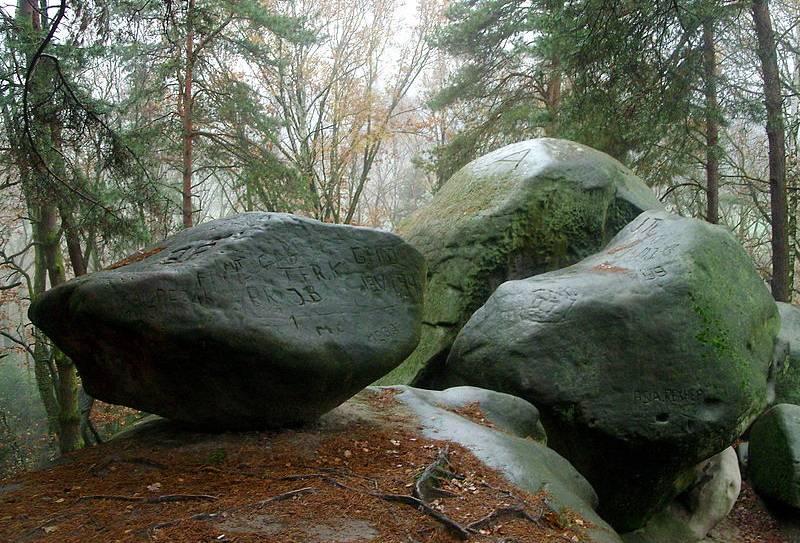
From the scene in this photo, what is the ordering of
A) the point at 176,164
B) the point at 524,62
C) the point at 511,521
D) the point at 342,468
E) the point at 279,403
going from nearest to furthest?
the point at 511,521 → the point at 342,468 → the point at 279,403 → the point at 176,164 → the point at 524,62

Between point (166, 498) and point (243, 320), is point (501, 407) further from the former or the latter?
point (166, 498)

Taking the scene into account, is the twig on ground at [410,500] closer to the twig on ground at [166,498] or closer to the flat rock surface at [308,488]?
the flat rock surface at [308,488]

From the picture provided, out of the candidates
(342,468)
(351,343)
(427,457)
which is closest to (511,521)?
(427,457)

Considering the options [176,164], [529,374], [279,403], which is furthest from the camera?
[176,164]

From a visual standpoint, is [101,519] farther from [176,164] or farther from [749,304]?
[176,164]

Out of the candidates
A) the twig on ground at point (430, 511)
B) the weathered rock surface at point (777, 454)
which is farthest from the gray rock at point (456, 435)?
the weathered rock surface at point (777, 454)

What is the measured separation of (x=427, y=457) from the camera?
3.78 m

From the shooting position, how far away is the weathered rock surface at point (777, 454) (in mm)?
6738

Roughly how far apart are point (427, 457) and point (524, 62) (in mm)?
13049

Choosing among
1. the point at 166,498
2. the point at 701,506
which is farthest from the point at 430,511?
the point at 701,506

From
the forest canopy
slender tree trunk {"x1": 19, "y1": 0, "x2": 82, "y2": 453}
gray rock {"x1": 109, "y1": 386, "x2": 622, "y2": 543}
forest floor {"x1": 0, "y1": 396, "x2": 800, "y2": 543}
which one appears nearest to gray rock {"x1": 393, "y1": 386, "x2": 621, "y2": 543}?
gray rock {"x1": 109, "y1": 386, "x2": 622, "y2": 543}

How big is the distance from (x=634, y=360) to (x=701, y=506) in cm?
233

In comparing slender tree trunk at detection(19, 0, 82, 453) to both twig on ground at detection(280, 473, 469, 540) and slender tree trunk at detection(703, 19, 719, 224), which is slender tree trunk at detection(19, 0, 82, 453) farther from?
slender tree trunk at detection(703, 19, 719, 224)

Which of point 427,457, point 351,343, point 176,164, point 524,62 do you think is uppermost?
point 524,62
